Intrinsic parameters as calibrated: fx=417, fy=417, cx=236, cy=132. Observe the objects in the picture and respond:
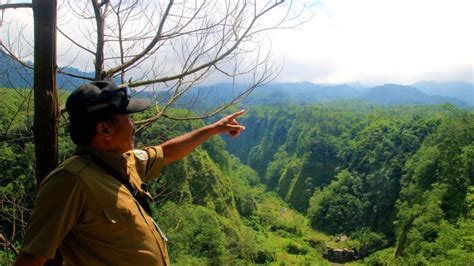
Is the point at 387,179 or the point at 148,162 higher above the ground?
the point at 148,162

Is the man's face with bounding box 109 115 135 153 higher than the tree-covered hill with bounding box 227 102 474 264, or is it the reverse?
the man's face with bounding box 109 115 135 153

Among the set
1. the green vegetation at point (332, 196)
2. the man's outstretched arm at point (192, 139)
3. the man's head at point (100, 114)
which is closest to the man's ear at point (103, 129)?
the man's head at point (100, 114)

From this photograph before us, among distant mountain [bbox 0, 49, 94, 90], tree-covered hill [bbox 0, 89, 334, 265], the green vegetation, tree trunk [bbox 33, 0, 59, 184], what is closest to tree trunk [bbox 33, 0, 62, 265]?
tree trunk [bbox 33, 0, 59, 184]

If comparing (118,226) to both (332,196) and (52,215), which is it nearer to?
(52,215)

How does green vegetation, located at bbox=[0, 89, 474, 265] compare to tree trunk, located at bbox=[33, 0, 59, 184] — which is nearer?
tree trunk, located at bbox=[33, 0, 59, 184]

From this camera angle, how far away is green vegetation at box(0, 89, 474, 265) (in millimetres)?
21062

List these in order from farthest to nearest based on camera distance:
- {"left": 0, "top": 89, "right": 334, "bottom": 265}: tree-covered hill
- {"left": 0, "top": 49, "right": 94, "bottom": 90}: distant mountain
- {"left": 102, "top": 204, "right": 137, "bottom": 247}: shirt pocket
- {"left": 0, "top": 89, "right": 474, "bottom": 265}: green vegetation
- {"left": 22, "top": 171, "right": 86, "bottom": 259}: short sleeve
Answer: {"left": 0, "top": 89, "right": 474, "bottom": 265}: green vegetation < {"left": 0, "top": 89, "right": 334, "bottom": 265}: tree-covered hill < {"left": 0, "top": 49, "right": 94, "bottom": 90}: distant mountain < {"left": 102, "top": 204, "right": 137, "bottom": 247}: shirt pocket < {"left": 22, "top": 171, "right": 86, "bottom": 259}: short sleeve

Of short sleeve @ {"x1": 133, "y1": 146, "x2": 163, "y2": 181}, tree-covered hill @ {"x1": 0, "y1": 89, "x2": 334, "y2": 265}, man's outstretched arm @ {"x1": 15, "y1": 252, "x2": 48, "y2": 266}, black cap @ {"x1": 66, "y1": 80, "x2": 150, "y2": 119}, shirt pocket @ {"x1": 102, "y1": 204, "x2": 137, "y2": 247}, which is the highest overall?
black cap @ {"x1": 66, "y1": 80, "x2": 150, "y2": 119}

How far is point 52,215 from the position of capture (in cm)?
148

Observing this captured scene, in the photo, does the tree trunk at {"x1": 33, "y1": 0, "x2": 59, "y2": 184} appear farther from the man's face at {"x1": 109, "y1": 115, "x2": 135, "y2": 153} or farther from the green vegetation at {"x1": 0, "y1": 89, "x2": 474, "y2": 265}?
the green vegetation at {"x1": 0, "y1": 89, "x2": 474, "y2": 265}

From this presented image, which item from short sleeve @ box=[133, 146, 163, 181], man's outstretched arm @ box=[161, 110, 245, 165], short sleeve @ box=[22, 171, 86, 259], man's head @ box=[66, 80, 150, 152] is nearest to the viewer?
short sleeve @ box=[22, 171, 86, 259]

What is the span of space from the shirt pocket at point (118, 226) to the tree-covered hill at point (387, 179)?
17063mm

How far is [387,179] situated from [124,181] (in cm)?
4214

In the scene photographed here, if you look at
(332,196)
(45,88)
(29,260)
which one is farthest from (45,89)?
(332,196)
